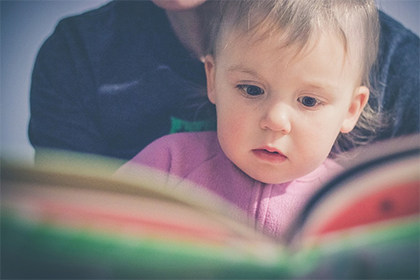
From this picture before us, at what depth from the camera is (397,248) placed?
22.0 inches

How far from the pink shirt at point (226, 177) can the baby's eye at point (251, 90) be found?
0.53 feet

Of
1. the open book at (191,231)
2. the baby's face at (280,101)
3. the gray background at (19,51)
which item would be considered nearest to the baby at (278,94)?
the baby's face at (280,101)

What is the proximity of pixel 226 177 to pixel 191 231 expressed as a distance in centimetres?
32

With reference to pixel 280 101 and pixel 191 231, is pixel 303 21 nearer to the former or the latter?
pixel 280 101

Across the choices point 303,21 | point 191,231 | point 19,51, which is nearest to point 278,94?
point 303,21

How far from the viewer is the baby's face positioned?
73 cm

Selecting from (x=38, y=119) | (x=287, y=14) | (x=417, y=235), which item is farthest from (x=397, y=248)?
(x=38, y=119)

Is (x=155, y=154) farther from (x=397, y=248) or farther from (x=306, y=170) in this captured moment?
(x=397, y=248)

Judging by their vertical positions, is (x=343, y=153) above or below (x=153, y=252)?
above

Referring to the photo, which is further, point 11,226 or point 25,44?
point 25,44

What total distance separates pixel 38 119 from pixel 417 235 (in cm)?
70

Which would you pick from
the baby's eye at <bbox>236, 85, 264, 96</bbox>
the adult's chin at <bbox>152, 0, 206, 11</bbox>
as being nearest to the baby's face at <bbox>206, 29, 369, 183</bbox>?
the baby's eye at <bbox>236, 85, 264, 96</bbox>

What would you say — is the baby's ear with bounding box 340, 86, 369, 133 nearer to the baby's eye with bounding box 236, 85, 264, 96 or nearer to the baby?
the baby

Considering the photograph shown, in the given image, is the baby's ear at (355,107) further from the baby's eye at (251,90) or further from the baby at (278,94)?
the baby's eye at (251,90)
